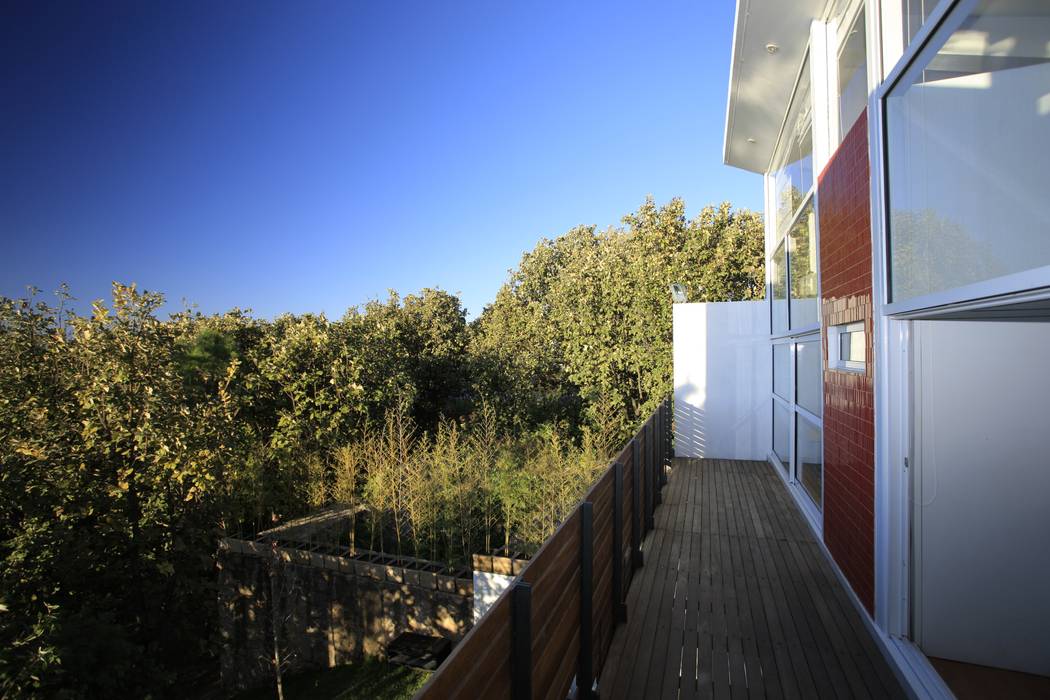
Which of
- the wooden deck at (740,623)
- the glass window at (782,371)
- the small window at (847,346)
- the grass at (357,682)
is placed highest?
the small window at (847,346)

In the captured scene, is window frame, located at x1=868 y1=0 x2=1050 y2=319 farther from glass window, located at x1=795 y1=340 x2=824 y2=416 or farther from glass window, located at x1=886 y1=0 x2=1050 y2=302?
glass window, located at x1=795 y1=340 x2=824 y2=416

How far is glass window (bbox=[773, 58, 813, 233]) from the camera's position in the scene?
5.13 metres

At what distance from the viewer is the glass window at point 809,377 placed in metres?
4.70

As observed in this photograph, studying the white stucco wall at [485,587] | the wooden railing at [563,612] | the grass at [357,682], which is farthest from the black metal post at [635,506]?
the grass at [357,682]

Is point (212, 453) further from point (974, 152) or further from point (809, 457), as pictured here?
point (974, 152)

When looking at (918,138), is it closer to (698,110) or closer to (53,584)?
(53,584)

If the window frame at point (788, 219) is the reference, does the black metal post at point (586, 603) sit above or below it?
below

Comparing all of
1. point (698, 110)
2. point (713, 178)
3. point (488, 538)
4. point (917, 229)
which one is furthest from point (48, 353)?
point (713, 178)

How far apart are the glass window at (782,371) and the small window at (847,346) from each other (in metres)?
2.40

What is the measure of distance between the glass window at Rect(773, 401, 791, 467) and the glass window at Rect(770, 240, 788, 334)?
100cm

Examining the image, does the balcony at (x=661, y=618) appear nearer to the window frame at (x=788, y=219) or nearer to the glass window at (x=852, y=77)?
the window frame at (x=788, y=219)

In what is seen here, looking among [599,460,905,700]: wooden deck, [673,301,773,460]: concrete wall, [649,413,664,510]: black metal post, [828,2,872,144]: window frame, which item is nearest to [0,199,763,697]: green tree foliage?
[649,413,664,510]: black metal post

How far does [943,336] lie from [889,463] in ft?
2.24

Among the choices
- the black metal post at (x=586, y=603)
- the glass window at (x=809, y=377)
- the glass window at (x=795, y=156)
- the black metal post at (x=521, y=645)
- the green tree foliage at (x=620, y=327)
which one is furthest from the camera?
the green tree foliage at (x=620, y=327)
